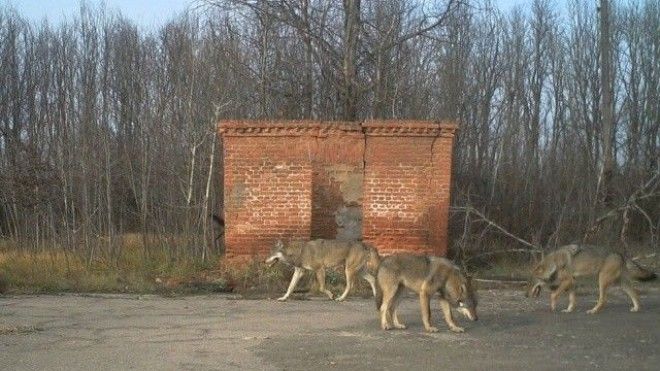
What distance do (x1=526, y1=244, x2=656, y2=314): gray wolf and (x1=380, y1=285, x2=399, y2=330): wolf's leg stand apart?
Result: 3.77 meters

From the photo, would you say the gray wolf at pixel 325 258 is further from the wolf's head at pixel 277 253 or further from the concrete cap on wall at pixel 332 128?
the concrete cap on wall at pixel 332 128

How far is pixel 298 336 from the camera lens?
1173cm

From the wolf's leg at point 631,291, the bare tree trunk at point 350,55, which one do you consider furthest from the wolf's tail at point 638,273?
the bare tree trunk at point 350,55

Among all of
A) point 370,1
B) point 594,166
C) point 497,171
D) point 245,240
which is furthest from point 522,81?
point 245,240

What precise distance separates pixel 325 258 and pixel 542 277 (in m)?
4.30

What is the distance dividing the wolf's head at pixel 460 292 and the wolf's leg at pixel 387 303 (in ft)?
2.59

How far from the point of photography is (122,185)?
24.6 metres

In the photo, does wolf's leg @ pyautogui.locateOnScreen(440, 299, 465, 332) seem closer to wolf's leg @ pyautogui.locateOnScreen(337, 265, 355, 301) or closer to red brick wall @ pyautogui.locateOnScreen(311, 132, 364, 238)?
wolf's leg @ pyautogui.locateOnScreen(337, 265, 355, 301)

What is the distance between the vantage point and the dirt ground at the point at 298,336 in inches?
389

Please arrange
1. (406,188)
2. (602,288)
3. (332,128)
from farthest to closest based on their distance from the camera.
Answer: (332,128)
(406,188)
(602,288)

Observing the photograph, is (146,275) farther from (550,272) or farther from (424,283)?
(550,272)

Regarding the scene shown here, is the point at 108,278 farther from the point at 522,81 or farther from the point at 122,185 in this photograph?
the point at 522,81

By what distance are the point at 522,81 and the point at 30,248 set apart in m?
26.3

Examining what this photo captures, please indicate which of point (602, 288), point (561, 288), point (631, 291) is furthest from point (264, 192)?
point (631, 291)
